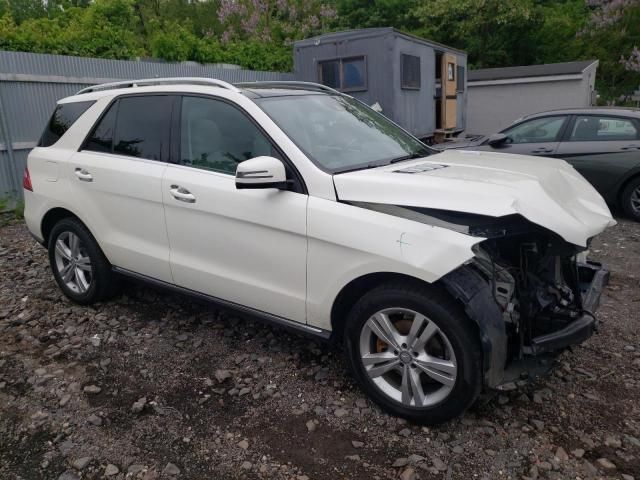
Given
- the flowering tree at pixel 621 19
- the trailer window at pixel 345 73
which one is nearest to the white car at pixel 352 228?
the trailer window at pixel 345 73

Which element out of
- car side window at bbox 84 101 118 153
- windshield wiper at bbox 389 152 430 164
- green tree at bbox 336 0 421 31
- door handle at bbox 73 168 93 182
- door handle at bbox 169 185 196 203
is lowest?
door handle at bbox 169 185 196 203

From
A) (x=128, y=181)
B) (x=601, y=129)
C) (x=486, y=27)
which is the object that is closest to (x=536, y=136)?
(x=601, y=129)

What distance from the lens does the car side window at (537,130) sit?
24.4 ft

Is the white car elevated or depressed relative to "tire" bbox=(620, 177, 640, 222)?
elevated

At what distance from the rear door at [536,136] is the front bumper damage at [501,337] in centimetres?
515

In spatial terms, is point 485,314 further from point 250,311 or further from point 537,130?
point 537,130

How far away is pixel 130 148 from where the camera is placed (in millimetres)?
3891

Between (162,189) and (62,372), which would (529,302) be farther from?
(62,372)

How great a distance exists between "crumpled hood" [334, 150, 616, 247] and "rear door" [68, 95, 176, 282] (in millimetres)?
1503

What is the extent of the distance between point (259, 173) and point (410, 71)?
28.2 feet

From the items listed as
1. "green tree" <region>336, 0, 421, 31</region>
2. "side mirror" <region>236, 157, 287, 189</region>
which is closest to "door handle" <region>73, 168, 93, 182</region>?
"side mirror" <region>236, 157, 287, 189</region>

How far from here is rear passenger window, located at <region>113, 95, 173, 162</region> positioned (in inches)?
146

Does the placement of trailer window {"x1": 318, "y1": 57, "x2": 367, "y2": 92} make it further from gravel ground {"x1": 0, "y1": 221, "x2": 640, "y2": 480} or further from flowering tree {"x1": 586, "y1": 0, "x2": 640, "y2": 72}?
flowering tree {"x1": 586, "y1": 0, "x2": 640, "y2": 72}

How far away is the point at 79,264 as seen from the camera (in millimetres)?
4367
